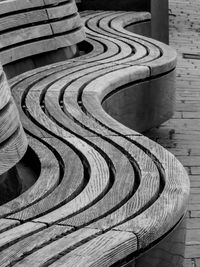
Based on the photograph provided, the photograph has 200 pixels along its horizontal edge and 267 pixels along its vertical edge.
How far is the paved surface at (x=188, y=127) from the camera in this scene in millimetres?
5520

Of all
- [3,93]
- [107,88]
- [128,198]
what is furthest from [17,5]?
[128,198]

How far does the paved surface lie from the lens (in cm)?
552

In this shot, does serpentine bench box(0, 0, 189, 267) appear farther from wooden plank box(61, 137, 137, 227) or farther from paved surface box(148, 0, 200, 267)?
paved surface box(148, 0, 200, 267)

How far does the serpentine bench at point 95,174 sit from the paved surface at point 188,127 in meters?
0.35

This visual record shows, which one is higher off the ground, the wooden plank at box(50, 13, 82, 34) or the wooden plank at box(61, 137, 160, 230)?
the wooden plank at box(61, 137, 160, 230)

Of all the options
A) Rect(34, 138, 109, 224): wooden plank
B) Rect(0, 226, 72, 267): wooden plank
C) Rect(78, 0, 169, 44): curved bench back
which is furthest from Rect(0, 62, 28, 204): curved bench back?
Rect(78, 0, 169, 44): curved bench back

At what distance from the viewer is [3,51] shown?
6.83 meters

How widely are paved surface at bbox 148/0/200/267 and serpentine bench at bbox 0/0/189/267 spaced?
0.35 meters

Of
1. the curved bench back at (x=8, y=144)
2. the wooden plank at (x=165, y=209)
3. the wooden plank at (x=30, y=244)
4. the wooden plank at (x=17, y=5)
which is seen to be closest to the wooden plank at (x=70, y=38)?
the wooden plank at (x=17, y=5)

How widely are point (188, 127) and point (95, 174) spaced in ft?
12.3

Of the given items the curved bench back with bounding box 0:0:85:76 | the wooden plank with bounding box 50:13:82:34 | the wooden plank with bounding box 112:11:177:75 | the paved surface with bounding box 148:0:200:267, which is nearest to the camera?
the paved surface with bounding box 148:0:200:267

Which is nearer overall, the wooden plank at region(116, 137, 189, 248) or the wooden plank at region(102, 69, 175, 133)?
the wooden plank at region(116, 137, 189, 248)

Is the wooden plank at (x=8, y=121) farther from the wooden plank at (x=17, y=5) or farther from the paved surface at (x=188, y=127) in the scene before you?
the wooden plank at (x=17, y=5)

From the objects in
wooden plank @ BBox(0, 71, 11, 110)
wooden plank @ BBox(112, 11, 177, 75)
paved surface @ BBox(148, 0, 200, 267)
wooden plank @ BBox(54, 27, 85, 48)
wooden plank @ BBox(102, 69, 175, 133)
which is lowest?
paved surface @ BBox(148, 0, 200, 267)
